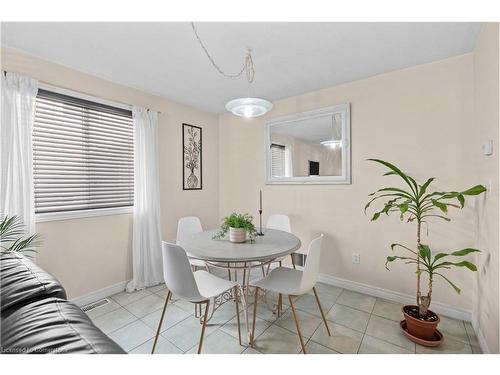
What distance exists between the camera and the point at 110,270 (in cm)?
262

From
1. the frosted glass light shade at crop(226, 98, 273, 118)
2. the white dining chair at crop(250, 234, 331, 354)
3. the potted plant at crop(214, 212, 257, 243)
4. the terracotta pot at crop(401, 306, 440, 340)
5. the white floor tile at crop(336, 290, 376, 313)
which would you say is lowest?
the white floor tile at crop(336, 290, 376, 313)

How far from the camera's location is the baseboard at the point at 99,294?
237 cm

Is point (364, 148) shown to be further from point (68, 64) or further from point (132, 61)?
point (68, 64)

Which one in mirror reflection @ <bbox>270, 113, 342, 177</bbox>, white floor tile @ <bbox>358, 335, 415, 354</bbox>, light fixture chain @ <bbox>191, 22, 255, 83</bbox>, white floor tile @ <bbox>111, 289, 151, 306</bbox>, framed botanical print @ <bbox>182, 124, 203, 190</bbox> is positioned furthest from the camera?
framed botanical print @ <bbox>182, 124, 203, 190</bbox>

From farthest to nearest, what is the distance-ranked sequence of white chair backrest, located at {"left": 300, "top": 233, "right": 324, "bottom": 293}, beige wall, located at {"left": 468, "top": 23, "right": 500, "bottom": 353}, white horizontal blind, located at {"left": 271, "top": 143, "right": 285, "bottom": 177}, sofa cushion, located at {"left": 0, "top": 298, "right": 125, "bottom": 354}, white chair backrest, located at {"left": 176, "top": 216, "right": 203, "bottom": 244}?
white horizontal blind, located at {"left": 271, "top": 143, "right": 285, "bottom": 177}
white chair backrest, located at {"left": 176, "top": 216, "right": 203, "bottom": 244}
white chair backrest, located at {"left": 300, "top": 233, "right": 324, "bottom": 293}
beige wall, located at {"left": 468, "top": 23, "right": 500, "bottom": 353}
sofa cushion, located at {"left": 0, "top": 298, "right": 125, "bottom": 354}

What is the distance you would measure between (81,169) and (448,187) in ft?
12.0

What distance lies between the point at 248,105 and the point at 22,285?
177 cm

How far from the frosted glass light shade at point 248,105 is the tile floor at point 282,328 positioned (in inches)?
75.3

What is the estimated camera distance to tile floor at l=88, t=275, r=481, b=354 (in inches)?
69.2

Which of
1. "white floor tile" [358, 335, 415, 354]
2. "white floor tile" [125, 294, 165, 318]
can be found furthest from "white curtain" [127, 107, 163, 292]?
"white floor tile" [358, 335, 415, 354]

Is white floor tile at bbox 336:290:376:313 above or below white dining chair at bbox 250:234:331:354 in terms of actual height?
below

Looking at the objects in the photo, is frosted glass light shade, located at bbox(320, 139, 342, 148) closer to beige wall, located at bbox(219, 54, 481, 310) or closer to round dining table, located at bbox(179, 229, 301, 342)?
beige wall, located at bbox(219, 54, 481, 310)

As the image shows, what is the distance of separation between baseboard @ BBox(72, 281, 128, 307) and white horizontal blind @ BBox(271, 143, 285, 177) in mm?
2379

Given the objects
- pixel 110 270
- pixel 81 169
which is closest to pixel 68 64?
pixel 81 169
